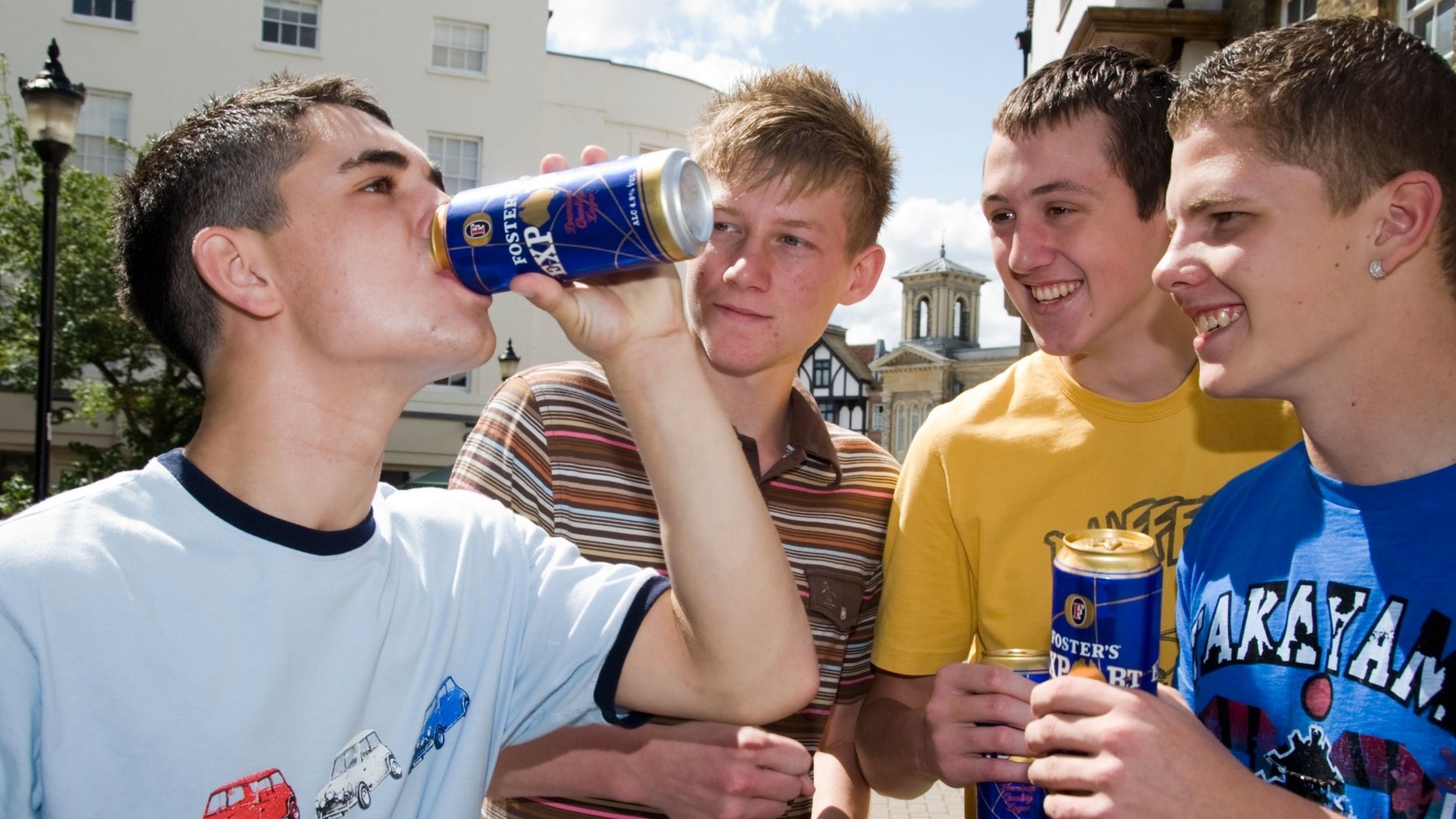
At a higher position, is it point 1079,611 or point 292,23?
point 292,23

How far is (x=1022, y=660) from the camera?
64.2 inches

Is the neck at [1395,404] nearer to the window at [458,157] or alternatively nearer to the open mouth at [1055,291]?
the open mouth at [1055,291]

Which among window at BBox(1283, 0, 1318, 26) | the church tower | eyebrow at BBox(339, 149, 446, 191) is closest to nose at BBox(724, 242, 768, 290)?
eyebrow at BBox(339, 149, 446, 191)

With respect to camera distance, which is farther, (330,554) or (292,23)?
(292,23)

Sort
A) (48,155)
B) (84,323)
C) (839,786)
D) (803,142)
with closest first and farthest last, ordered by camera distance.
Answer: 1. (839,786)
2. (803,142)
3. (48,155)
4. (84,323)

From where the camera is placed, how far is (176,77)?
20.2m

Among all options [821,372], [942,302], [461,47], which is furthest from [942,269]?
[461,47]

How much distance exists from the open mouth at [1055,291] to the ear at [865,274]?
1.73ft

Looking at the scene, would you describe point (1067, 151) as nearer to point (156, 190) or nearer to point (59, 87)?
point (156, 190)

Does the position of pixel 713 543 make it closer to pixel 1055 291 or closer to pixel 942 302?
pixel 1055 291

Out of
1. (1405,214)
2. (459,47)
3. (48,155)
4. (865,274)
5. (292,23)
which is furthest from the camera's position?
(459,47)

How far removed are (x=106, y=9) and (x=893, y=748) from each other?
22.9 meters

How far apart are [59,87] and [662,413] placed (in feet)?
23.2

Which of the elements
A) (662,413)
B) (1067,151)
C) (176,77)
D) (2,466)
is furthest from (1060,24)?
(2,466)
